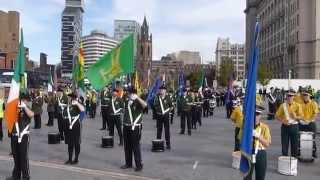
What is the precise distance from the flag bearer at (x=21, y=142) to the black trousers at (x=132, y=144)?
251cm

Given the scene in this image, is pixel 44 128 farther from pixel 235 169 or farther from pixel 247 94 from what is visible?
pixel 247 94

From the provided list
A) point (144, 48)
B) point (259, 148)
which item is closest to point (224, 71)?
point (144, 48)

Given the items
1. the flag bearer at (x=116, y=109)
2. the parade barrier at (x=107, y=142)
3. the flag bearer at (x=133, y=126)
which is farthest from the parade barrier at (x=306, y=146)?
the flag bearer at (x=116, y=109)

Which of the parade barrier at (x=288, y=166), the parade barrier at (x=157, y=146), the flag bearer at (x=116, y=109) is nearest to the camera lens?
the parade barrier at (x=288, y=166)

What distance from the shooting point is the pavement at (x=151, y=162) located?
1148 cm

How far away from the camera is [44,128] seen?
23.6m

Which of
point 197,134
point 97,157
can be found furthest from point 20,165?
point 197,134

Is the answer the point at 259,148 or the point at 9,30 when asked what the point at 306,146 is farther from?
the point at 9,30

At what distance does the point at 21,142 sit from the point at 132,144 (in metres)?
2.76

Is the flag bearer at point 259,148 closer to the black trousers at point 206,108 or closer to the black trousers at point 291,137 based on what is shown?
the black trousers at point 291,137

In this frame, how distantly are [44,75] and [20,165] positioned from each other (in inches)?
3289

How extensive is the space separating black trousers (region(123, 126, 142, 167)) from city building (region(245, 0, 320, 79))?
280ft

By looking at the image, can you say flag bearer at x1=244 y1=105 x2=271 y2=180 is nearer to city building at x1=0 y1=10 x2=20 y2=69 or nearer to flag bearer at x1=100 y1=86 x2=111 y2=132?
flag bearer at x1=100 y1=86 x2=111 y2=132

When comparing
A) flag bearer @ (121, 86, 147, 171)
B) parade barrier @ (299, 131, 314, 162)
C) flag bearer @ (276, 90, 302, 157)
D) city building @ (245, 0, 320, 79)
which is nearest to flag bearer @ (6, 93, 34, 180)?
flag bearer @ (121, 86, 147, 171)
